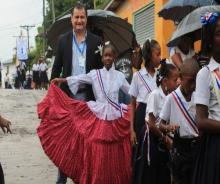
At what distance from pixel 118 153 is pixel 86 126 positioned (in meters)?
0.48

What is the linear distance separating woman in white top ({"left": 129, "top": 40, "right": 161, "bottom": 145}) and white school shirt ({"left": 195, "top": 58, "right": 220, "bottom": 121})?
2358mm

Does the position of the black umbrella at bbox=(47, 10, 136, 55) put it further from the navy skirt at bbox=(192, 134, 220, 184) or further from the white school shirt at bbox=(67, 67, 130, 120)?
the navy skirt at bbox=(192, 134, 220, 184)

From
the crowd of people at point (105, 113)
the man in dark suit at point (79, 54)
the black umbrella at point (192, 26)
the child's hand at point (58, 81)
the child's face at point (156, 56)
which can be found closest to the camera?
the crowd of people at point (105, 113)

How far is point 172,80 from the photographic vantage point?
5352mm

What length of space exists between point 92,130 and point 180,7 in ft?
8.62

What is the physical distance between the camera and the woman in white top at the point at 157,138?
17.6 ft

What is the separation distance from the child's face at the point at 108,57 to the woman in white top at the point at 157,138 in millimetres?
1217

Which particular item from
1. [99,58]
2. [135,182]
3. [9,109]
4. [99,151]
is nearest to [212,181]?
[135,182]

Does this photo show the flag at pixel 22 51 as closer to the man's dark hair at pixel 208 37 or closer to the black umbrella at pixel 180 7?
the black umbrella at pixel 180 7

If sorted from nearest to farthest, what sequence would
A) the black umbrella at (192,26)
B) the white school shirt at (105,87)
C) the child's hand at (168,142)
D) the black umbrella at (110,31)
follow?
the child's hand at (168,142) → the black umbrella at (192,26) → the white school shirt at (105,87) → the black umbrella at (110,31)

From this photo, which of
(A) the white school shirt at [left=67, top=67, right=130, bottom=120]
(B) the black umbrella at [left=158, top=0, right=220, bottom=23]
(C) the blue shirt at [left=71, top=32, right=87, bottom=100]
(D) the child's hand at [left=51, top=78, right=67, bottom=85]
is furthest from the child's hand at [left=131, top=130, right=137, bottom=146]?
(B) the black umbrella at [left=158, top=0, right=220, bottom=23]

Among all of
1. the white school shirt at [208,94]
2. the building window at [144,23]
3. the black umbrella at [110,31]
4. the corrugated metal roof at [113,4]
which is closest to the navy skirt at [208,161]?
the white school shirt at [208,94]

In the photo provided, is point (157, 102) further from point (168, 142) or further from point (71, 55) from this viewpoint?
point (71, 55)

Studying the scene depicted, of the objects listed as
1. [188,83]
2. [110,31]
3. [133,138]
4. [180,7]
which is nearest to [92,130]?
[133,138]
